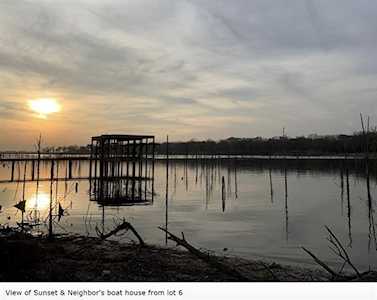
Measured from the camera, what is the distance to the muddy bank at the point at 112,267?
3443mm

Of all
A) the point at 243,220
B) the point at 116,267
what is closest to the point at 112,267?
the point at 116,267

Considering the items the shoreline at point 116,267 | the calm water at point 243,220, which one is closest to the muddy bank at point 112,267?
the shoreline at point 116,267

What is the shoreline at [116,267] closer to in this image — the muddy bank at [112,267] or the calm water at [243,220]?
the muddy bank at [112,267]

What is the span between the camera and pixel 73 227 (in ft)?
24.4

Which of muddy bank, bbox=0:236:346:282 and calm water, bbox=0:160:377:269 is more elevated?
muddy bank, bbox=0:236:346:282

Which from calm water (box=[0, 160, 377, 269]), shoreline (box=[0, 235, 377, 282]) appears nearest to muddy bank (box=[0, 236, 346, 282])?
shoreline (box=[0, 235, 377, 282])

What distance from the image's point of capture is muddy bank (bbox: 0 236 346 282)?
3443 mm

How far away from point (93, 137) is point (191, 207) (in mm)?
9434

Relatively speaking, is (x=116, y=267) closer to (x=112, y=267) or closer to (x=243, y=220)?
(x=112, y=267)

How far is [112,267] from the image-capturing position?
12.5ft

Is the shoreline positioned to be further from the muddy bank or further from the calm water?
the calm water
